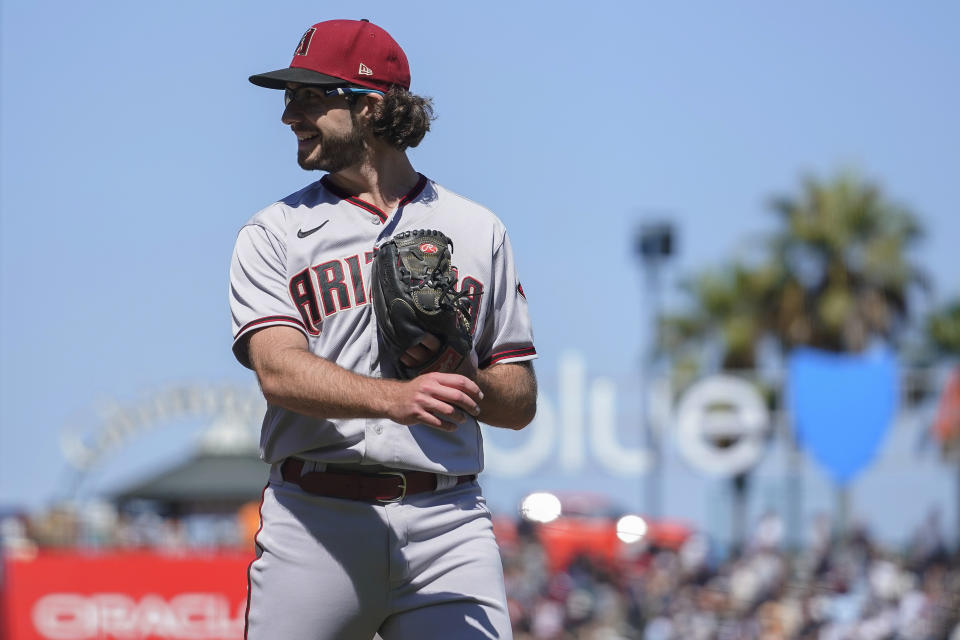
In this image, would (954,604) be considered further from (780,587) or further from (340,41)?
(340,41)

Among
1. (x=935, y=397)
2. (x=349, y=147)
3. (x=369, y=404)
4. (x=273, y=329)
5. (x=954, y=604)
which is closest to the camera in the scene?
(x=369, y=404)

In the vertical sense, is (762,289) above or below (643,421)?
above

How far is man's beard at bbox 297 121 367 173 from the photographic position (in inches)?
148

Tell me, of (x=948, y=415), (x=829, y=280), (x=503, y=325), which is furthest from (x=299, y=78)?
(x=829, y=280)

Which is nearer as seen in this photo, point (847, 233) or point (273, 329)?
point (273, 329)

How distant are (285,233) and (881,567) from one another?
1457 centimetres

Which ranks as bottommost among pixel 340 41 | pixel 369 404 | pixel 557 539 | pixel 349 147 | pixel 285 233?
pixel 557 539

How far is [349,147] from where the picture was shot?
12.4 feet

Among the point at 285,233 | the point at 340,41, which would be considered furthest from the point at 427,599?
the point at 340,41

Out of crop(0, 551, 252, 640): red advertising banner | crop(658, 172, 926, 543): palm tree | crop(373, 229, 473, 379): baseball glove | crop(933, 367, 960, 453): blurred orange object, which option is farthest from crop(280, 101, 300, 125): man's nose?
crop(658, 172, 926, 543): palm tree

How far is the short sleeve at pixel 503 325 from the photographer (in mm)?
3834

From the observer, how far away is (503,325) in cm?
384

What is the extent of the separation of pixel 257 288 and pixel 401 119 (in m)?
0.62

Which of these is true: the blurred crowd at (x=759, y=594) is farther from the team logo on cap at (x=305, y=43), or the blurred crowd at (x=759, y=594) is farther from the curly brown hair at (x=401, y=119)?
the team logo on cap at (x=305, y=43)
